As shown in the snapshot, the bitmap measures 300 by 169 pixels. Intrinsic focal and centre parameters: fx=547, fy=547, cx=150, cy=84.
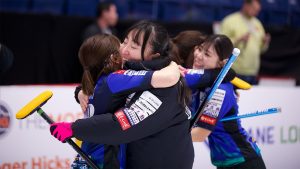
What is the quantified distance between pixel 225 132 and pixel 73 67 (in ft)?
12.3

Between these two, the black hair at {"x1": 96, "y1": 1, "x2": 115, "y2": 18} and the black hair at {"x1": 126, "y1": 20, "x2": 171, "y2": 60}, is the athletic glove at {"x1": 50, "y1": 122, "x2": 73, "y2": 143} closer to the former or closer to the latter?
the black hair at {"x1": 126, "y1": 20, "x2": 171, "y2": 60}

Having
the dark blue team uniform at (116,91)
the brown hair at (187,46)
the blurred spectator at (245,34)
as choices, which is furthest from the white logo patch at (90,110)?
the blurred spectator at (245,34)

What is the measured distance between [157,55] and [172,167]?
1.52 feet

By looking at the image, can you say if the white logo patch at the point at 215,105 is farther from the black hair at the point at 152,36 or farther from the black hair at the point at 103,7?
the black hair at the point at 103,7

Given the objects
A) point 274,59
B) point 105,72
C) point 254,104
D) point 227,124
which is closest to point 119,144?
point 105,72

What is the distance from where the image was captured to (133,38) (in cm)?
226

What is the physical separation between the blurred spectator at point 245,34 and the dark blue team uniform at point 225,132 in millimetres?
3430

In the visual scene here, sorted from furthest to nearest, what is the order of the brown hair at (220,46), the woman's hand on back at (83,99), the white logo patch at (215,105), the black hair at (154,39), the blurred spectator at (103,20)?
the blurred spectator at (103,20) → the brown hair at (220,46) → the white logo patch at (215,105) → the woman's hand on back at (83,99) → the black hair at (154,39)

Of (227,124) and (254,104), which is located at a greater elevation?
(227,124)

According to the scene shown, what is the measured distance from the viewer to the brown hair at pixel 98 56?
2.37 meters

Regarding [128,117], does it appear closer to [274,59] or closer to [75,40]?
[75,40]

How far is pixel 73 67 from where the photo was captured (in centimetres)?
644

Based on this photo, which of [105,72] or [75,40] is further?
[75,40]

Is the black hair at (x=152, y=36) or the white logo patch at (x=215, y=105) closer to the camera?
the black hair at (x=152, y=36)
